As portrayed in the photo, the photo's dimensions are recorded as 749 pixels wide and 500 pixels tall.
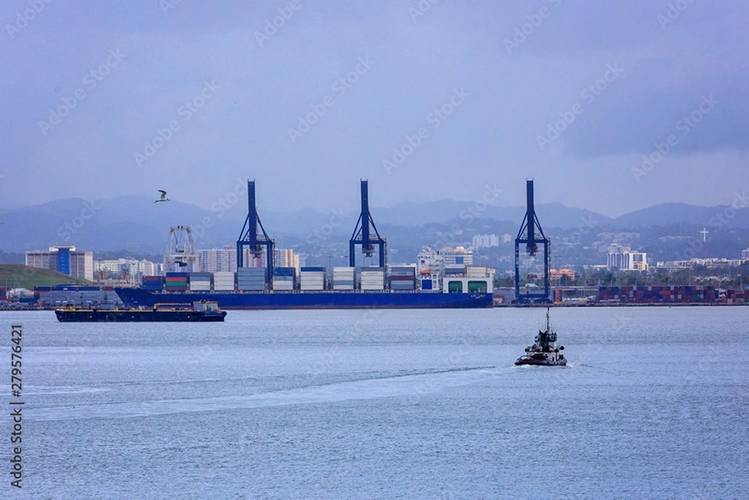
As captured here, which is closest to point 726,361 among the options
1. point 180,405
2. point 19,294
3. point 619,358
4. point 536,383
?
point 619,358

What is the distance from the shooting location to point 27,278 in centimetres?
17600

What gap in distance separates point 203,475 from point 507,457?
6.13m

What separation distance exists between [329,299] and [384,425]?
91.0 metres

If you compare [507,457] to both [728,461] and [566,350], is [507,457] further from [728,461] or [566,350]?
[566,350]

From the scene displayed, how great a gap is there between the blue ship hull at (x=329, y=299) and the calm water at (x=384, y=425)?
6067 centimetres

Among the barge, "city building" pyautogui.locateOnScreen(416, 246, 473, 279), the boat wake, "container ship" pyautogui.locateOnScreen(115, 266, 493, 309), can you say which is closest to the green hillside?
"city building" pyautogui.locateOnScreen(416, 246, 473, 279)

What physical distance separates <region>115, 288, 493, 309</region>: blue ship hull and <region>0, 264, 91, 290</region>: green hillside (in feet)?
169

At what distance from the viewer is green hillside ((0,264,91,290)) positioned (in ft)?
556

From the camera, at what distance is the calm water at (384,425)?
24.7 metres

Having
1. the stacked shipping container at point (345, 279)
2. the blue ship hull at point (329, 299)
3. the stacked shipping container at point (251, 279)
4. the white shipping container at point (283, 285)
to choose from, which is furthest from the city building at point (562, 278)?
the stacked shipping container at point (251, 279)

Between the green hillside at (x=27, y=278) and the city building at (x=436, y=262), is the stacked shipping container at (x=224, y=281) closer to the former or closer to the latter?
the city building at (x=436, y=262)

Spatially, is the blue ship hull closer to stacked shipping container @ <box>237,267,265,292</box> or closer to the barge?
stacked shipping container @ <box>237,267,265,292</box>

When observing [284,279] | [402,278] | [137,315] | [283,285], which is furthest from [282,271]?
[137,315]

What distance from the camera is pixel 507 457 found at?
27.3 metres
